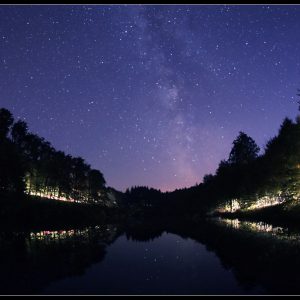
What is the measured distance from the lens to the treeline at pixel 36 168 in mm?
66213

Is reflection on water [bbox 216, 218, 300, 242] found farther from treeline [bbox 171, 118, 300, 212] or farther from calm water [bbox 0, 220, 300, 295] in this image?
treeline [bbox 171, 118, 300, 212]

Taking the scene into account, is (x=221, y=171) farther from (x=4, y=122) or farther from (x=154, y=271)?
(x=154, y=271)

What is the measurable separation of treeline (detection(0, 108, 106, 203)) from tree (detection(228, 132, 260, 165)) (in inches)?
2180

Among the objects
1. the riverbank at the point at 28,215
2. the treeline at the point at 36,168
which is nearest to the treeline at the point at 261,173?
the riverbank at the point at 28,215

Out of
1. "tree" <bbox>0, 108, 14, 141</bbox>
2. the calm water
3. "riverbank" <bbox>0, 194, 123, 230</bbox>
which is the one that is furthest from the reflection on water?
"tree" <bbox>0, 108, 14, 141</bbox>

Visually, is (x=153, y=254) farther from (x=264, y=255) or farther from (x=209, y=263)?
(x=264, y=255)

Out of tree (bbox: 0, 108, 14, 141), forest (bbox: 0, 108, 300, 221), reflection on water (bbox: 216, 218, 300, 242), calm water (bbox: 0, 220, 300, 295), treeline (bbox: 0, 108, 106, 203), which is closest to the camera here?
calm water (bbox: 0, 220, 300, 295)

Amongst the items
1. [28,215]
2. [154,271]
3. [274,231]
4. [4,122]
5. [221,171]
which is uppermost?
[4,122]

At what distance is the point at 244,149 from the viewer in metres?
94.0

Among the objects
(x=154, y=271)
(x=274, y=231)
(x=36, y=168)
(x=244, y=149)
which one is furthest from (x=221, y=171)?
(x=154, y=271)

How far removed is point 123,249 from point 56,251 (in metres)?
5.39

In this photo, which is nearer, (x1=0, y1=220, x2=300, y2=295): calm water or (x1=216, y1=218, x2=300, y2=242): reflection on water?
(x1=0, y1=220, x2=300, y2=295): calm water

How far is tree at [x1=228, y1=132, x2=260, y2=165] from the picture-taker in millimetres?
92562

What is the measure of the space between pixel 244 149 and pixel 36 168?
61.9 metres
